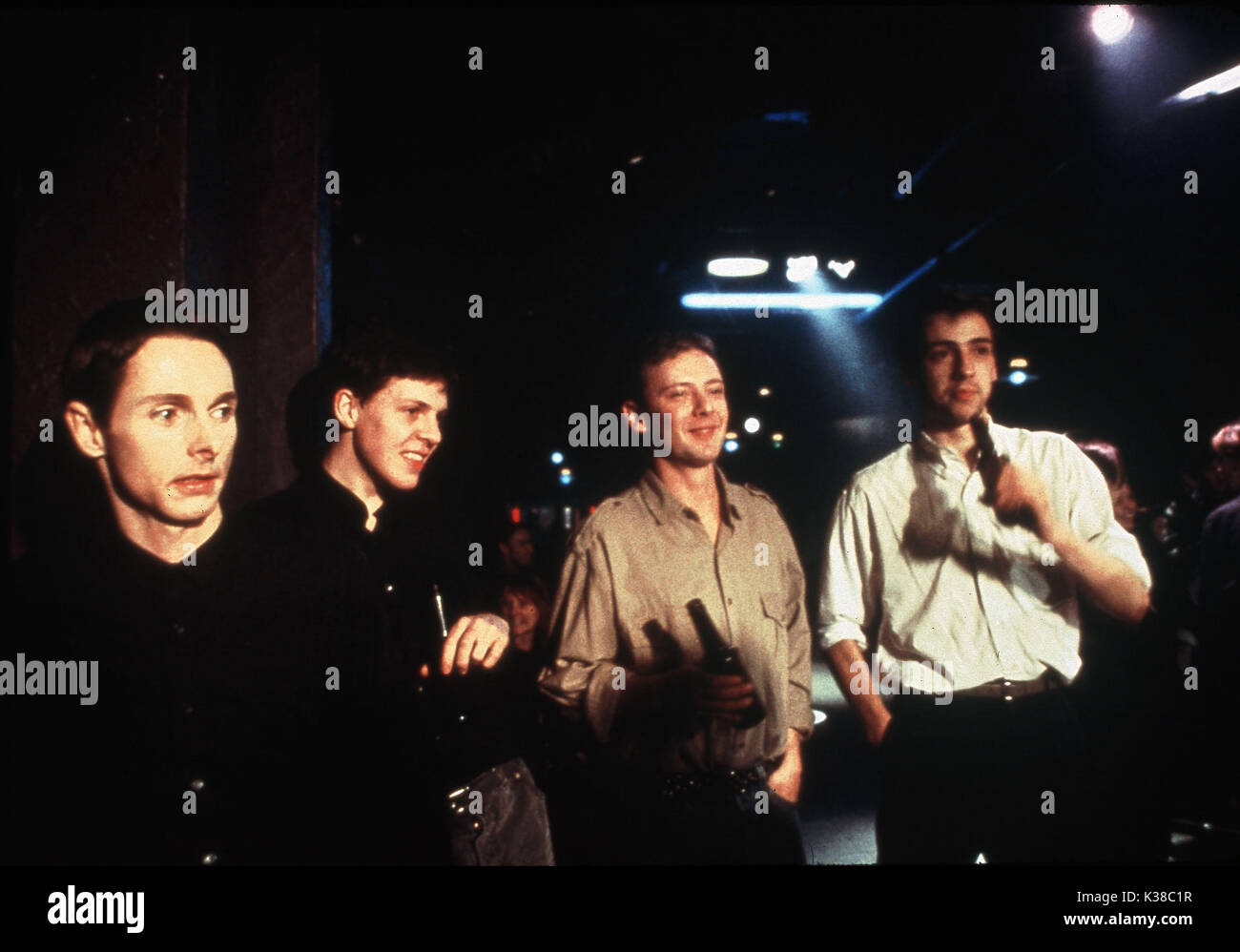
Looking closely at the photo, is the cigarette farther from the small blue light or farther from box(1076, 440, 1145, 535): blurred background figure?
the small blue light

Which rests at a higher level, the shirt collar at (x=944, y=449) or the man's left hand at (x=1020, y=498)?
the shirt collar at (x=944, y=449)

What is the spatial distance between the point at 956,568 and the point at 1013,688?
0.42 m

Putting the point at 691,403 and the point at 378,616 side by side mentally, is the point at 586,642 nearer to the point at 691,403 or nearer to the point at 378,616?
the point at 378,616

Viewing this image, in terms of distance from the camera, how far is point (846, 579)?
2242 mm

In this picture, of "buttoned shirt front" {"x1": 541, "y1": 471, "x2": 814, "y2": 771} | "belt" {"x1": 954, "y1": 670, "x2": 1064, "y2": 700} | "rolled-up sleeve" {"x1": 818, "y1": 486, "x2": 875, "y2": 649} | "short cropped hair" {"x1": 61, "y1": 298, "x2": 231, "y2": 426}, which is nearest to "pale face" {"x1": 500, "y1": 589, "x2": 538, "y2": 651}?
"buttoned shirt front" {"x1": 541, "y1": 471, "x2": 814, "y2": 771}

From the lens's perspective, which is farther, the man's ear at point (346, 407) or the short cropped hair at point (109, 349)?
the man's ear at point (346, 407)

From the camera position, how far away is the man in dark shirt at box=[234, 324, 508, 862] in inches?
77.5

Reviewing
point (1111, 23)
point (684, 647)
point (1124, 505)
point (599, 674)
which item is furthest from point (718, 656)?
point (1111, 23)

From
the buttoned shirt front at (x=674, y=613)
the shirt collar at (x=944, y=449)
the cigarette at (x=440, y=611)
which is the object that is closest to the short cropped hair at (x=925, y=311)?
the shirt collar at (x=944, y=449)

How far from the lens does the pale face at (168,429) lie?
188 cm

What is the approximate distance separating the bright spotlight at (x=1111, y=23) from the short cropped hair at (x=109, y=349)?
3175 millimetres

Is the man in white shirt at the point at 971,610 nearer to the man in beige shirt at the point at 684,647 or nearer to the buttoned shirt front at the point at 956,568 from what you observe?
the buttoned shirt front at the point at 956,568

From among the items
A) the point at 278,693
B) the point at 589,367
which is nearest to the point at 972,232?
the point at 589,367
